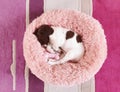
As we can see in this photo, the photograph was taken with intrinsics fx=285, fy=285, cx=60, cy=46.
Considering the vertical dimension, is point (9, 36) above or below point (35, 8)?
below

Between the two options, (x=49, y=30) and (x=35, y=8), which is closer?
(x=49, y=30)

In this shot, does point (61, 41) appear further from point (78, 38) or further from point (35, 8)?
point (35, 8)

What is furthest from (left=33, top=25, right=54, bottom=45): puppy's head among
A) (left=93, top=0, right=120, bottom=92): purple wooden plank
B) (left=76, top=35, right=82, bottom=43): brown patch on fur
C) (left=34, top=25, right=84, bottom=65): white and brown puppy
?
(left=93, top=0, right=120, bottom=92): purple wooden plank

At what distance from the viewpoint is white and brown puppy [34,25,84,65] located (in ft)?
3.52

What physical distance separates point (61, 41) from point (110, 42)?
0.78 feet

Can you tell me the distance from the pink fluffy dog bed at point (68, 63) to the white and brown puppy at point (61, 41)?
0.8 inches

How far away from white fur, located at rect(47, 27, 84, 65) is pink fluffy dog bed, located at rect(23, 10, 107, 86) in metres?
0.02

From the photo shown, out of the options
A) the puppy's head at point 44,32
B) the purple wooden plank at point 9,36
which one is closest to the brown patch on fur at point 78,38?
the puppy's head at point 44,32

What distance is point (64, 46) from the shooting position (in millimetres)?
1104

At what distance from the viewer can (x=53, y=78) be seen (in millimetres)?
1056

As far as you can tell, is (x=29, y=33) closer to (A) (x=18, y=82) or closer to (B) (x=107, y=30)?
(A) (x=18, y=82)

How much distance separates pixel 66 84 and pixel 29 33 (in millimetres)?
237

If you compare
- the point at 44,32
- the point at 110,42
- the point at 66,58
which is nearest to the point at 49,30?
the point at 44,32

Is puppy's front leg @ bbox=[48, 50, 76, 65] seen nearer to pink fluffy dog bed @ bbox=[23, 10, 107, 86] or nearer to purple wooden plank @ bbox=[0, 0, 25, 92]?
pink fluffy dog bed @ bbox=[23, 10, 107, 86]
